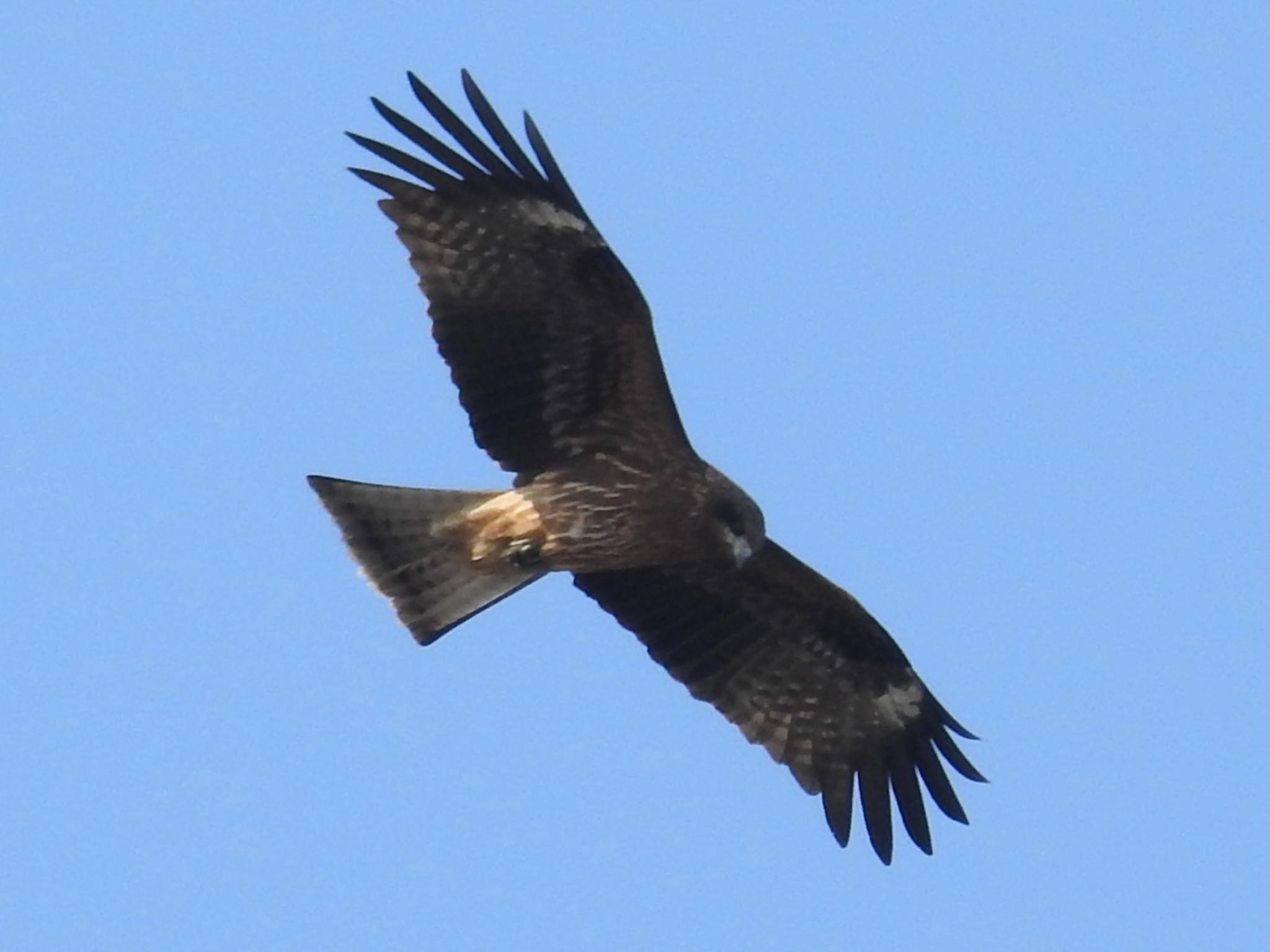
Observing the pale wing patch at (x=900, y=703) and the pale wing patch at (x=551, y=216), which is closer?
the pale wing patch at (x=551, y=216)

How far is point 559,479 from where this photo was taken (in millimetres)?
11445

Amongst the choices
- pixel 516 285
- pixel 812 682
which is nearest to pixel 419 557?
pixel 516 285

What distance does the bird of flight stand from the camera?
1105cm

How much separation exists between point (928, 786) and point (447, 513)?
2607mm

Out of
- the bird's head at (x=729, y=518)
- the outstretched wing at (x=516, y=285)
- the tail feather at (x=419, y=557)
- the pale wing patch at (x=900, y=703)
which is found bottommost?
the pale wing patch at (x=900, y=703)

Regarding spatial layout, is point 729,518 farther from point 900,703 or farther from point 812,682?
point 900,703

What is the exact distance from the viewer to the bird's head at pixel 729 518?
11.4 metres

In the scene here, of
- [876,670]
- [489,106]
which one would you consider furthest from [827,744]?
[489,106]

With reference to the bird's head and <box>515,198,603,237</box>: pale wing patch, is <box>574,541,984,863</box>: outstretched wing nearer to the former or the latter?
the bird's head

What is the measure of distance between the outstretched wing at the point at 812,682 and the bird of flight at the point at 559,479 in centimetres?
1

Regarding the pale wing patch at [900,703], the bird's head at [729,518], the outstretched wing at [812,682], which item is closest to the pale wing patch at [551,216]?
the bird's head at [729,518]

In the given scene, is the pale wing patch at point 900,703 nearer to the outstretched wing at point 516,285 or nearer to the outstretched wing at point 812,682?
the outstretched wing at point 812,682

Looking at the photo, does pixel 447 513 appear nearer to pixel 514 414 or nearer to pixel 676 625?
pixel 514 414

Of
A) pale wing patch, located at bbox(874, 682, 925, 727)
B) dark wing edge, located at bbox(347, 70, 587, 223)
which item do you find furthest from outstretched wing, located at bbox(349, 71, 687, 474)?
pale wing patch, located at bbox(874, 682, 925, 727)
